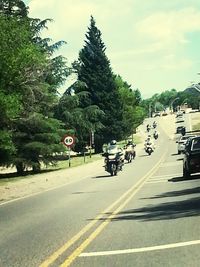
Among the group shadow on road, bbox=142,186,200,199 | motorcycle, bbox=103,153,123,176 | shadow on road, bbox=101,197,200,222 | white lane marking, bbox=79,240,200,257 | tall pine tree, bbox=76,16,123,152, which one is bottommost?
white lane marking, bbox=79,240,200,257

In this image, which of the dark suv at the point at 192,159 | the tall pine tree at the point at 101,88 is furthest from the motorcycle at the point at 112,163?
the tall pine tree at the point at 101,88

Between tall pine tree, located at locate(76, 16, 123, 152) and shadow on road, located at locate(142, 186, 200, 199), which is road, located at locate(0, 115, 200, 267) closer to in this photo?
shadow on road, located at locate(142, 186, 200, 199)

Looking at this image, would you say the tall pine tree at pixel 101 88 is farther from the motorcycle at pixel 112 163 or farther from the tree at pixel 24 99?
the motorcycle at pixel 112 163

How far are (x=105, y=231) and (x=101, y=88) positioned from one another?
227ft

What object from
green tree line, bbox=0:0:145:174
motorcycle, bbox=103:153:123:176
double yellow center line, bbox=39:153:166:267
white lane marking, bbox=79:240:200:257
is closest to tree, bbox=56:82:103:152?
green tree line, bbox=0:0:145:174

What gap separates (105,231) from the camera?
11219 mm

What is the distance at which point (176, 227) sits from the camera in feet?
35.9

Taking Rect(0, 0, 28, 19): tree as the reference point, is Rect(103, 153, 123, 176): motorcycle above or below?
below

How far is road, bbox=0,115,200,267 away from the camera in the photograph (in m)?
8.45

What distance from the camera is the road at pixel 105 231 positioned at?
333 inches

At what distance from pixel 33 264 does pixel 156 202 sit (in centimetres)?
804

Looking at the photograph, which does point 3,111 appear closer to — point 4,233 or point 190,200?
point 190,200

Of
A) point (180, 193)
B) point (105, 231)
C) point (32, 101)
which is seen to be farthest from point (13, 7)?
point (105, 231)

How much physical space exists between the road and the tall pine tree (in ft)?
196
